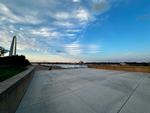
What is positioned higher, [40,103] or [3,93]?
[3,93]

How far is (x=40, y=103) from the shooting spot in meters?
4.27

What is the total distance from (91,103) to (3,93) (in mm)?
2455

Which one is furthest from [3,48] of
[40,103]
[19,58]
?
[40,103]

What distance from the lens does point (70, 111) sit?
3.53 m

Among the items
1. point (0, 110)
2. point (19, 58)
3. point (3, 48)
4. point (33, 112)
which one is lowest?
point (33, 112)

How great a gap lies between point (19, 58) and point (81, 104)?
22357 millimetres

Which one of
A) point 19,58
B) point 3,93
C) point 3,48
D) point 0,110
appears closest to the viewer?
point 0,110

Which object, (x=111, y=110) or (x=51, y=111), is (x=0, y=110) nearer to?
(x=51, y=111)

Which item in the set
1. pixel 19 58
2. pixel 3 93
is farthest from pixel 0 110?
pixel 19 58

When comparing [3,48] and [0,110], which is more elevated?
[3,48]

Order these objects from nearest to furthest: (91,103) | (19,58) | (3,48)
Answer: (91,103), (19,58), (3,48)

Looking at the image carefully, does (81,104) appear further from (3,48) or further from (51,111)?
(3,48)

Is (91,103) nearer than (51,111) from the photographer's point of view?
No

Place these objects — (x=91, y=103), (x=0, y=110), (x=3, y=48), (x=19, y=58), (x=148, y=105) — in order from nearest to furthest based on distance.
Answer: (x=0, y=110), (x=148, y=105), (x=91, y=103), (x=19, y=58), (x=3, y=48)
